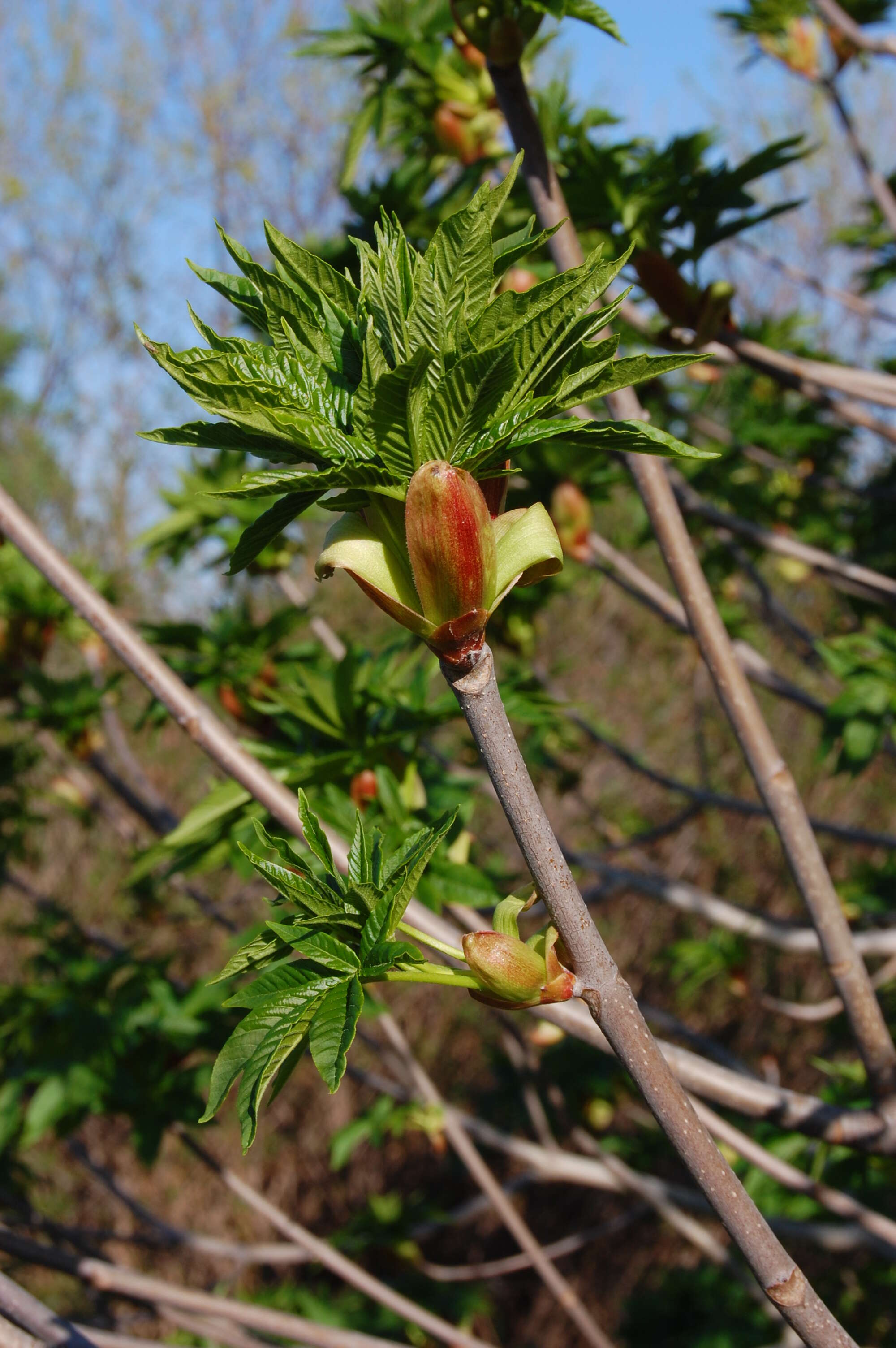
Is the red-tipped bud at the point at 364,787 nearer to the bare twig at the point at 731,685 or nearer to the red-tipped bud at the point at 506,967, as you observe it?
the bare twig at the point at 731,685

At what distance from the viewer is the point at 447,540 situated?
0.60m

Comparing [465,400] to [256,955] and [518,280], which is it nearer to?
[256,955]

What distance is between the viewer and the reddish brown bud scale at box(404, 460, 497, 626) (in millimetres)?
601

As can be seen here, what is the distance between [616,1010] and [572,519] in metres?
1.93

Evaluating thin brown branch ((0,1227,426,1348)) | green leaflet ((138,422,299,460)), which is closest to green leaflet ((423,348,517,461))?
green leaflet ((138,422,299,460))

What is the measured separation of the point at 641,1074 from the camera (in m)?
0.64

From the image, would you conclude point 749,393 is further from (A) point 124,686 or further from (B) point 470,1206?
(A) point 124,686

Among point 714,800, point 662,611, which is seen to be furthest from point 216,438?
point 714,800

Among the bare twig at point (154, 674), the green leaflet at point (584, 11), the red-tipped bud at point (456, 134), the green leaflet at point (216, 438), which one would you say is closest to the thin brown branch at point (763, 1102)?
the bare twig at point (154, 674)

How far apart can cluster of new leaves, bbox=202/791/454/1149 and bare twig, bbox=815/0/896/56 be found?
2.23m

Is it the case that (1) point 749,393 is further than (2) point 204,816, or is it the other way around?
(1) point 749,393

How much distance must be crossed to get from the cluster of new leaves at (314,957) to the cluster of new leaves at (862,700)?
1.67 meters

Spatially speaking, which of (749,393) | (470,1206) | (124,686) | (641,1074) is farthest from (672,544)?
(124,686)

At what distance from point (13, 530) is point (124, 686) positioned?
491 cm
